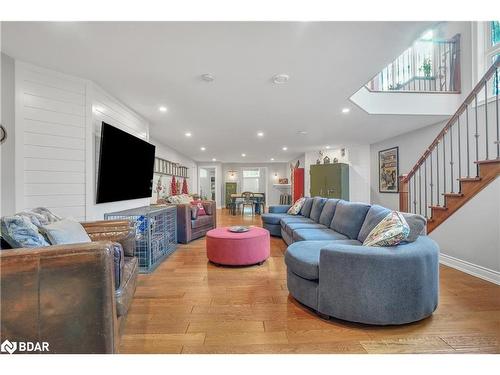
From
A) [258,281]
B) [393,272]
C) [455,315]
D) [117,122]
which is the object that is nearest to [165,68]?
[117,122]

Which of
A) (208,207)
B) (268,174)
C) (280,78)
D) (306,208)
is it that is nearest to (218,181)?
(268,174)

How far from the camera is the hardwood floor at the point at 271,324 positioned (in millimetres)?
1527

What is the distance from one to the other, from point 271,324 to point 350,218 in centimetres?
183

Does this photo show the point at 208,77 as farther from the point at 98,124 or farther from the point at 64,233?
the point at 64,233

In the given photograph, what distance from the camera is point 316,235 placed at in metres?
3.03

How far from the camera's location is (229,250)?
2998 millimetres

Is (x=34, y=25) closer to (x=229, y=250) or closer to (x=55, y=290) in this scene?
(x=55, y=290)

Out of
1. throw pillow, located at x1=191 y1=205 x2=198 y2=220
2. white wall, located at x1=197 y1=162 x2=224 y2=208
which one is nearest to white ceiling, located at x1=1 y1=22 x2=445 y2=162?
throw pillow, located at x1=191 y1=205 x2=198 y2=220

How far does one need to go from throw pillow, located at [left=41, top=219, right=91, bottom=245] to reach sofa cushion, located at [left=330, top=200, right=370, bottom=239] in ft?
9.41

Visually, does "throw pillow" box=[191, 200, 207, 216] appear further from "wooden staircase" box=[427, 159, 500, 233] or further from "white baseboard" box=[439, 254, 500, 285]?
"white baseboard" box=[439, 254, 500, 285]

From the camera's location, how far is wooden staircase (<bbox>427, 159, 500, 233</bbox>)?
8.18 ft

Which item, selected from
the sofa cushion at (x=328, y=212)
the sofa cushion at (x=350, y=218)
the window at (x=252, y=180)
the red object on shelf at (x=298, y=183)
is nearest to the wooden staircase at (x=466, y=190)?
the sofa cushion at (x=350, y=218)

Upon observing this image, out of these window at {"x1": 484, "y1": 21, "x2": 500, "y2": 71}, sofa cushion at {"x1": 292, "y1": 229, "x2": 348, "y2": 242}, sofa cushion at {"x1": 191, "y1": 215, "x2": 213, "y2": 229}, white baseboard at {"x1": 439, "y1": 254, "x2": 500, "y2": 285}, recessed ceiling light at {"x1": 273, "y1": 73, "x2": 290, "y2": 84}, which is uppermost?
window at {"x1": 484, "y1": 21, "x2": 500, "y2": 71}
